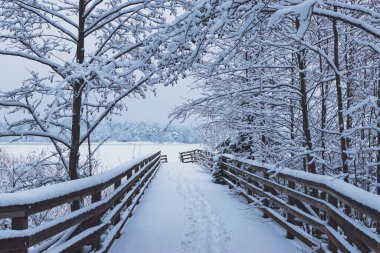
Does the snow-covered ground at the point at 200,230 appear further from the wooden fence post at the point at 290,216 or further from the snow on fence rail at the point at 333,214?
the snow on fence rail at the point at 333,214

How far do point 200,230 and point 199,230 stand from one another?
18 mm

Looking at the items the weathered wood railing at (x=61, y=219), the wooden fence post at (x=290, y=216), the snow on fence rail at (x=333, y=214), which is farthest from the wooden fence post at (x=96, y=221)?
the wooden fence post at (x=290, y=216)

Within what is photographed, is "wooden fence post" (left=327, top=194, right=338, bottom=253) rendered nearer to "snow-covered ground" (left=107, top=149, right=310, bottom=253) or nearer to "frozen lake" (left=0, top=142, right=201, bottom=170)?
"snow-covered ground" (left=107, top=149, right=310, bottom=253)

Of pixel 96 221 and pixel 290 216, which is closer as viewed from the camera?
pixel 96 221

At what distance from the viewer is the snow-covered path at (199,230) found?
18.9 ft

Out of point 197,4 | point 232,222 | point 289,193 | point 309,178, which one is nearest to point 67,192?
point 197,4

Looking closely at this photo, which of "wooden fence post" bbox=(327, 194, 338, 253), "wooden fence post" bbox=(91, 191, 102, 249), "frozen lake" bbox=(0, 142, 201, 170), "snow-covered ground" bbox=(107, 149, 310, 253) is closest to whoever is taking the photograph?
"wooden fence post" bbox=(327, 194, 338, 253)

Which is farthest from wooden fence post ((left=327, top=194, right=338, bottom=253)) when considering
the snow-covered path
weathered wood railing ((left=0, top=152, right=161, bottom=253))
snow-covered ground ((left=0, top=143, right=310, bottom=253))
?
weathered wood railing ((left=0, top=152, right=161, bottom=253))

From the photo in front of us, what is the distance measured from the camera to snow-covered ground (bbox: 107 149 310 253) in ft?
18.9

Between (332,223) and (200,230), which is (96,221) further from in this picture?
(332,223)

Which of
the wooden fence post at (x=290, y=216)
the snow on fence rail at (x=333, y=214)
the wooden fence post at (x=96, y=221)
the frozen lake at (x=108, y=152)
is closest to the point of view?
the snow on fence rail at (x=333, y=214)

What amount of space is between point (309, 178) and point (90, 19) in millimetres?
4858

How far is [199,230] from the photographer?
265 inches

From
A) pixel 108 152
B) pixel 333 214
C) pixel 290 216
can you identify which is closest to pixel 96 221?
pixel 333 214
